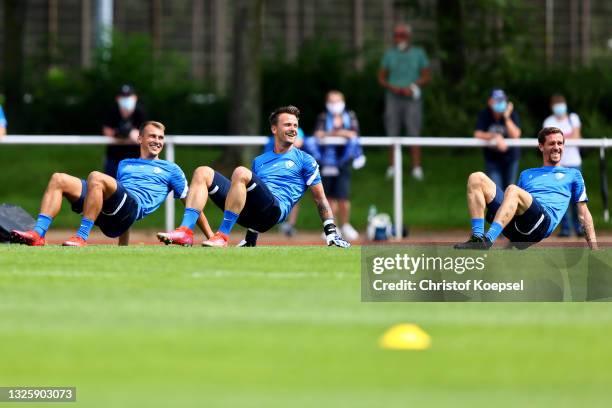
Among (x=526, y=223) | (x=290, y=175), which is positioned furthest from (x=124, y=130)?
(x=526, y=223)

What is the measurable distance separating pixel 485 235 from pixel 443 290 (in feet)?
11.4

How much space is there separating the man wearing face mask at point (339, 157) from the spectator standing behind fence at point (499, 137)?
145 cm

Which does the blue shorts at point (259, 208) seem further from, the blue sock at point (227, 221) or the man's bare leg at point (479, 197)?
the man's bare leg at point (479, 197)

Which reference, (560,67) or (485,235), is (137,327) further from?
(560,67)

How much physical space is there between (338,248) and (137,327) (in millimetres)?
5105

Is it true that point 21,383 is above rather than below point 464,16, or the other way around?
below

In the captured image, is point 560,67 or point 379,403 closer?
point 379,403

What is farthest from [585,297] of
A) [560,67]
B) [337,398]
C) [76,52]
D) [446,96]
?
[76,52]

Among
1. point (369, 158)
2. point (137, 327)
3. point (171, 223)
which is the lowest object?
point (137, 327)

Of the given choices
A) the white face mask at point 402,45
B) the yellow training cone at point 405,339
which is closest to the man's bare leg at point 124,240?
the yellow training cone at point 405,339

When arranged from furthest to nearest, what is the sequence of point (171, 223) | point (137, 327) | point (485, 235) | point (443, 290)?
point (171, 223)
point (485, 235)
point (443, 290)
point (137, 327)

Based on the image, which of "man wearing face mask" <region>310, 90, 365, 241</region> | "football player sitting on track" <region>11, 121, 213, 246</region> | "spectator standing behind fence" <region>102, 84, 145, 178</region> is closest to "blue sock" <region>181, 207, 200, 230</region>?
"football player sitting on track" <region>11, 121, 213, 246</region>

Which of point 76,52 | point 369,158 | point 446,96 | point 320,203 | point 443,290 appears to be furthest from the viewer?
point 76,52

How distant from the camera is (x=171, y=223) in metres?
19.4
